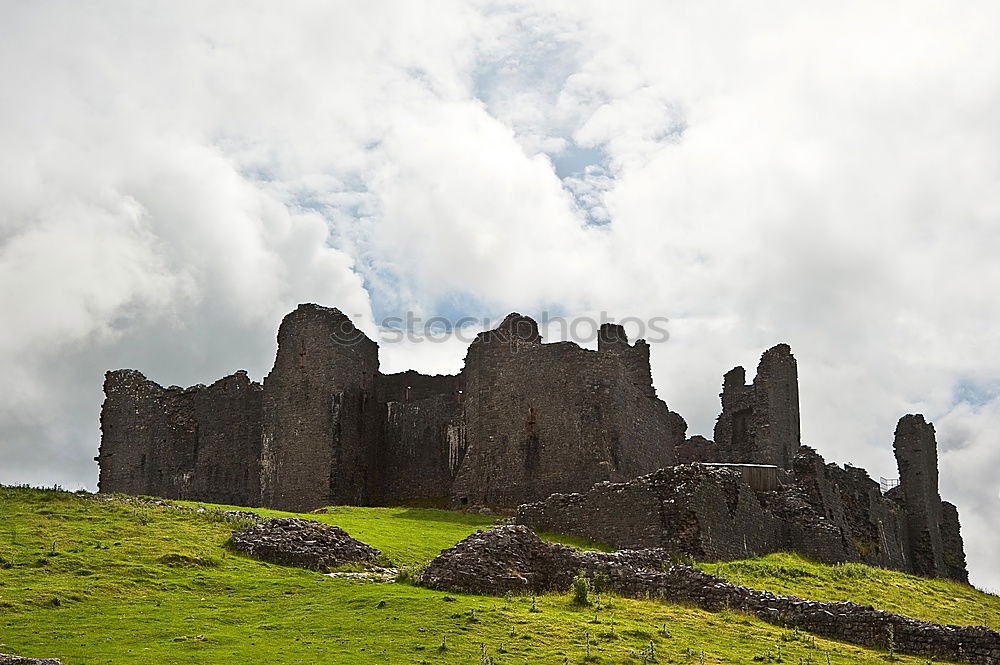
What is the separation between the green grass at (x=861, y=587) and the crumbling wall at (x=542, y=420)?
488 inches

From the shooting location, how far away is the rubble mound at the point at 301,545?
30.9m

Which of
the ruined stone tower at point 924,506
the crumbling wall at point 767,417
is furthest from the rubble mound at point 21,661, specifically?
the crumbling wall at point 767,417

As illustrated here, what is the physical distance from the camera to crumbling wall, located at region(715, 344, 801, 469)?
60.0 metres

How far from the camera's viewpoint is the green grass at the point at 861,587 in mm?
34531

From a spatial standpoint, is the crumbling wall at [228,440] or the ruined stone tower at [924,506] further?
the crumbling wall at [228,440]

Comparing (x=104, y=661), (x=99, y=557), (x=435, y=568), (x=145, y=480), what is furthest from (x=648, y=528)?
(x=145, y=480)

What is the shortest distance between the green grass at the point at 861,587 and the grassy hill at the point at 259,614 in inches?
13.5

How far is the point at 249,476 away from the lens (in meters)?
61.3

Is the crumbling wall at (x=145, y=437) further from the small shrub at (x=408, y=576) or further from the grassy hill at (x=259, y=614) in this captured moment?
the small shrub at (x=408, y=576)

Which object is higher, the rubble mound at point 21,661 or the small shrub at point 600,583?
the small shrub at point 600,583

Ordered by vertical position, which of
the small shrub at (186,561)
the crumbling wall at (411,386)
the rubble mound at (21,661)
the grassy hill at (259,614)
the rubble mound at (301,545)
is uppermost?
the crumbling wall at (411,386)

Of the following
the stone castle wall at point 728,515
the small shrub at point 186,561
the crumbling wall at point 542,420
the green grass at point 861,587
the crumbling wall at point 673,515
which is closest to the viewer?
the small shrub at point 186,561

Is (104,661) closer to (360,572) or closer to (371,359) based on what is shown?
(360,572)

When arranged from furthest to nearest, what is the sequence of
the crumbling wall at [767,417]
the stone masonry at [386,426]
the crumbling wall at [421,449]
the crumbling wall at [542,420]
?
the crumbling wall at [767,417]
the crumbling wall at [421,449]
the stone masonry at [386,426]
the crumbling wall at [542,420]
